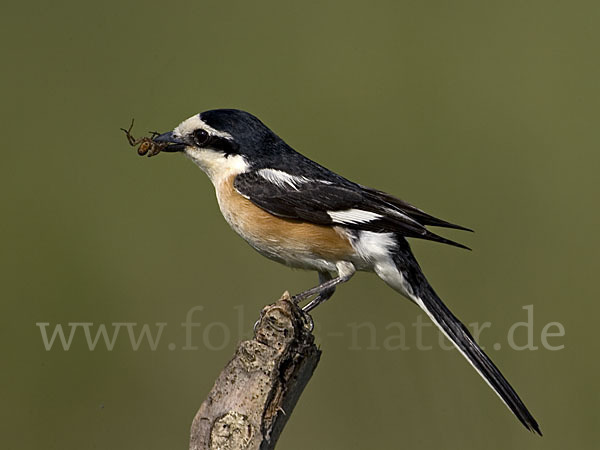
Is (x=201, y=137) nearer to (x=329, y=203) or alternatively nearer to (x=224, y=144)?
(x=224, y=144)

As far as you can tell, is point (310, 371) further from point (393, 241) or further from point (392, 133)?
point (392, 133)

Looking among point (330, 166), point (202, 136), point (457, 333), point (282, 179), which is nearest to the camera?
point (457, 333)

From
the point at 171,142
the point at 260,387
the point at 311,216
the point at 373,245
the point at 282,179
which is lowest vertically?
the point at 260,387

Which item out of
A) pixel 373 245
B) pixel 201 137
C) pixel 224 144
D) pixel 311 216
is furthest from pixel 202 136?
pixel 373 245

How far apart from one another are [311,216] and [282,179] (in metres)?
0.26

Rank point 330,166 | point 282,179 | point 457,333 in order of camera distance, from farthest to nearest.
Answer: point 330,166, point 282,179, point 457,333

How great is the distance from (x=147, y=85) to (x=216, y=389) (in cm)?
439

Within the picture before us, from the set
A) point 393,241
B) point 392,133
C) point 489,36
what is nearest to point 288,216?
point 393,241

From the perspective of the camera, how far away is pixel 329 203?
4.08m

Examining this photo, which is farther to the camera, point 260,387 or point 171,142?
point 171,142

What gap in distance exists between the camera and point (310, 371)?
3.26 metres

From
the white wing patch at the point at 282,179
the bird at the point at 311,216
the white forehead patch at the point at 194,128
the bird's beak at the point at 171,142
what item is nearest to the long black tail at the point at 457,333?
the bird at the point at 311,216

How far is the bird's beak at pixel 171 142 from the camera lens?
4328mm

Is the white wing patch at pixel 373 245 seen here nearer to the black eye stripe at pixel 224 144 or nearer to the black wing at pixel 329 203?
the black wing at pixel 329 203
